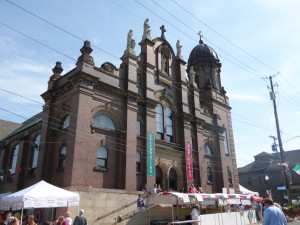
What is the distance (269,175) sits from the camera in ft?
192

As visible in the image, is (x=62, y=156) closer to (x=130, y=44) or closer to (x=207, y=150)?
(x=130, y=44)

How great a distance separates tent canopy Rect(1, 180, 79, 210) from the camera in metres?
12.5

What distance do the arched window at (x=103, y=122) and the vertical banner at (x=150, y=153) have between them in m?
3.46

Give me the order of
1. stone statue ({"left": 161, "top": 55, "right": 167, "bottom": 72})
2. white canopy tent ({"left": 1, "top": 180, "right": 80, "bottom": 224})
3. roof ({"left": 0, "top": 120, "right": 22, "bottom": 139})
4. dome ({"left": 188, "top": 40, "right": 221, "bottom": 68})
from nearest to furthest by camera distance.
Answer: white canopy tent ({"left": 1, "top": 180, "right": 80, "bottom": 224}) → stone statue ({"left": 161, "top": 55, "right": 167, "bottom": 72}) → dome ({"left": 188, "top": 40, "right": 221, "bottom": 68}) → roof ({"left": 0, "top": 120, "right": 22, "bottom": 139})

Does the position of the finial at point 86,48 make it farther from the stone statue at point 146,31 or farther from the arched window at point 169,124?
the arched window at point 169,124

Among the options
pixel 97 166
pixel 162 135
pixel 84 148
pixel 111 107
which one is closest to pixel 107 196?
pixel 97 166

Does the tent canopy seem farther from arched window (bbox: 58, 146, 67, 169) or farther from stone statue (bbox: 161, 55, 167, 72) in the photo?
stone statue (bbox: 161, 55, 167, 72)

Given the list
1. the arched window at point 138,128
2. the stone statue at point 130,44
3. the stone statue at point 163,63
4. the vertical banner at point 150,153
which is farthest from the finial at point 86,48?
the stone statue at point 163,63

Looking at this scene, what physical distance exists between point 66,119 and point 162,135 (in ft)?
30.7

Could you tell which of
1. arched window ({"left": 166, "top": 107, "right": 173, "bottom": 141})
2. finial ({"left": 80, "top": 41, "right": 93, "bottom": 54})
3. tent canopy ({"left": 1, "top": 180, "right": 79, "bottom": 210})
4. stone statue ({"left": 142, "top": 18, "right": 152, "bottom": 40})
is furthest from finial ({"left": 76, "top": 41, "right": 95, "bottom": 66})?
tent canopy ({"left": 1, "top": 180, "right": 79, "bottom": 210})

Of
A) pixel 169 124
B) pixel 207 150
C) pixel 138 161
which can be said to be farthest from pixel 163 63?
pixel 138 161

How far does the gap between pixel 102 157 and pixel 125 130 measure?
9.88 feet

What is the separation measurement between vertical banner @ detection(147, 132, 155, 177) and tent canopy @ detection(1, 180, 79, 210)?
10100mm

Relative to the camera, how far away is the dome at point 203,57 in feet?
125
